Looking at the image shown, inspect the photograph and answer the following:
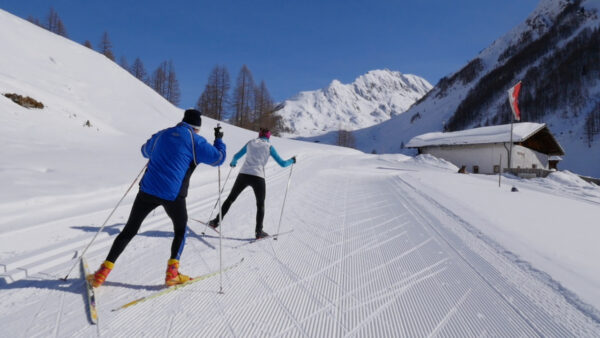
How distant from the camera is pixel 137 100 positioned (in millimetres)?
21281

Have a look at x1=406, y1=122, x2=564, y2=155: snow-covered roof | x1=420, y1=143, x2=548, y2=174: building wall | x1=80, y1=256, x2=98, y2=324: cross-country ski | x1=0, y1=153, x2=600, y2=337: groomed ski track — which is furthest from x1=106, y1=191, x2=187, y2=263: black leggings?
x1=406, y1=122, x2=564, y2=155: snow-covered roof

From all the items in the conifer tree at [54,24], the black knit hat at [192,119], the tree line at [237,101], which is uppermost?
the conifer tree at [54,24]

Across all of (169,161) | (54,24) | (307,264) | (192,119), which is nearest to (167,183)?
(169,161)

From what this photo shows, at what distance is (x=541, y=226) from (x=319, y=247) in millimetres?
4607

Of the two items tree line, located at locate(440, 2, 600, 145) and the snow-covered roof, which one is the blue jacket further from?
tree line, located at locate(440, 2, 600, 145)

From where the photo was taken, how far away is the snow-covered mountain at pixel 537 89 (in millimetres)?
42119

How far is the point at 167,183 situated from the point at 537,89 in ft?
Result: 257

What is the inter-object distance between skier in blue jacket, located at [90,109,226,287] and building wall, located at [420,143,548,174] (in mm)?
27423

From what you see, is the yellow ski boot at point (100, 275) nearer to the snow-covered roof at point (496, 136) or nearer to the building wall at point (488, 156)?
the building wall at point (488, 156)

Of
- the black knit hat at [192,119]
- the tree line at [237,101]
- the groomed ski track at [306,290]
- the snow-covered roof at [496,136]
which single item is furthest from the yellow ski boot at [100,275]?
the tree line at [237,101]

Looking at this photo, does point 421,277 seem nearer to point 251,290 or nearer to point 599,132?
point 251,290

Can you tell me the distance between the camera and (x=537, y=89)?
57844 mm

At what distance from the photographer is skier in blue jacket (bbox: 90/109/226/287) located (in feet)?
8.75

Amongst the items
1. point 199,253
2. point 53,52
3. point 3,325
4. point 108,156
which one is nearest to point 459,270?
point 199,253
